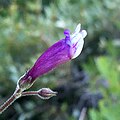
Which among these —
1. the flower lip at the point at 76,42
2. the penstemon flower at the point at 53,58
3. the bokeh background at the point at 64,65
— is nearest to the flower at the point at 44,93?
the penstemon flower at the point at 53,58

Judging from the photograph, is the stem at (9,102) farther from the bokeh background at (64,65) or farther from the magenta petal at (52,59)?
the bokeh background at (64,65)

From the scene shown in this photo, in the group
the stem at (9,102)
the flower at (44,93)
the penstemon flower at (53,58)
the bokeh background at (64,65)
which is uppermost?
the bokeh background at (64,65)

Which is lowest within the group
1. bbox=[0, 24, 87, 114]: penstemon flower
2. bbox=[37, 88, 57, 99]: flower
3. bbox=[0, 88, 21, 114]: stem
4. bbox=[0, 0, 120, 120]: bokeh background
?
bbox=[0, 88, 21, 114]: stem

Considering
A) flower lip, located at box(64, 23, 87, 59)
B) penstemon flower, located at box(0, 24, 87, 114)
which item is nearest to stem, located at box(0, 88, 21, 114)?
penstemon flower, located at box(0, 24, 87, 114)

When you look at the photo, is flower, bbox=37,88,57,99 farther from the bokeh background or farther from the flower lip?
the bokeh background

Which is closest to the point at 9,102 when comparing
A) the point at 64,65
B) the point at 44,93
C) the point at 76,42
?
the point at 44,93

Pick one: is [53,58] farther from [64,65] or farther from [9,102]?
[64,65]
